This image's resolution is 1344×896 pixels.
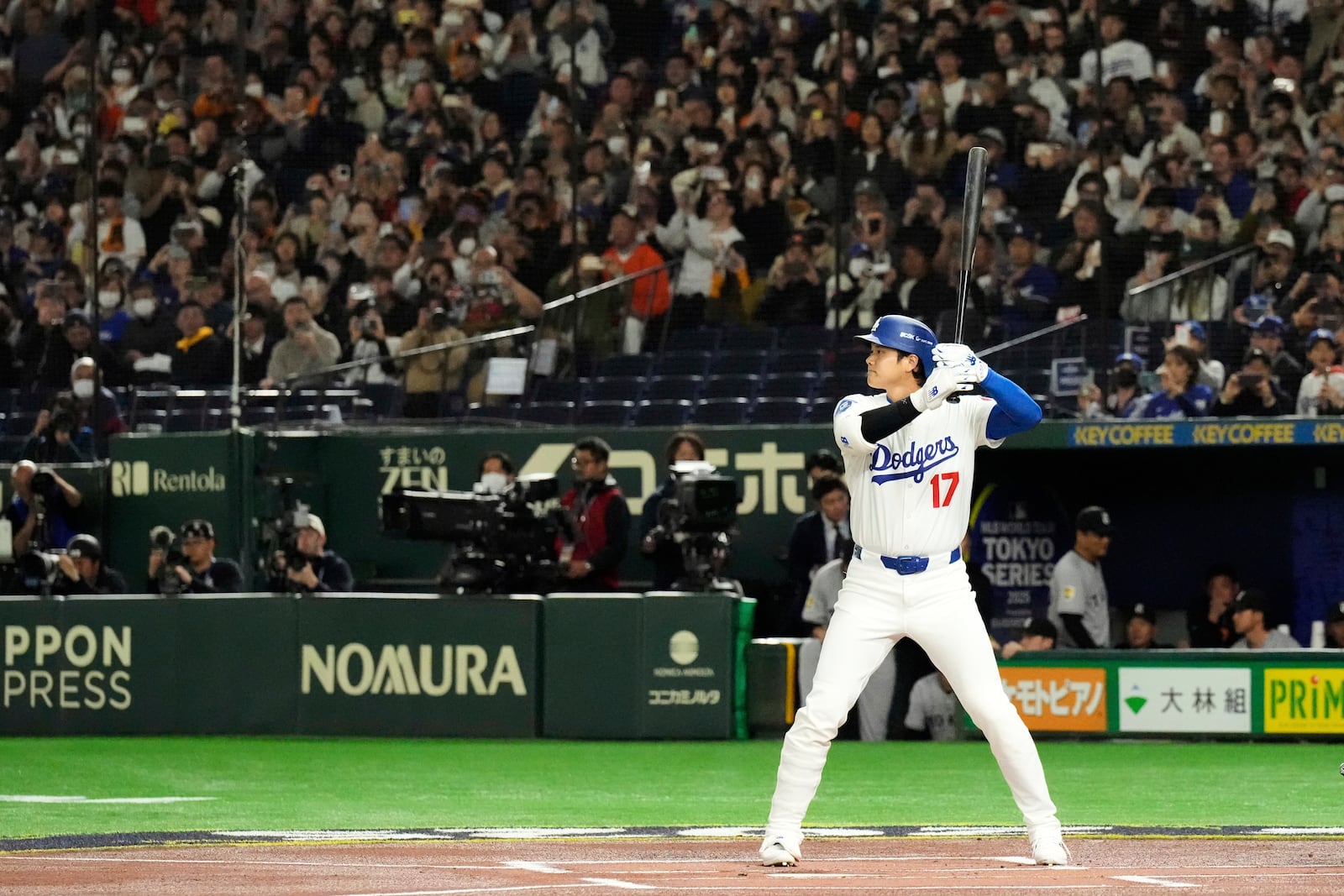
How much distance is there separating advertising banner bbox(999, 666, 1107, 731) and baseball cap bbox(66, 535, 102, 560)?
595cm

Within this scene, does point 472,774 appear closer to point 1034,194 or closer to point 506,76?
point 1034,194

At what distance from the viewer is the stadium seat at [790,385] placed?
15.0 metres

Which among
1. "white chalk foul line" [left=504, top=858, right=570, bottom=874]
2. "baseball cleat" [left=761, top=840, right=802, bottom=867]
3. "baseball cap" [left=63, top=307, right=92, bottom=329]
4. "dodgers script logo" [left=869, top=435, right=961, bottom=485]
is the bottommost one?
"white chalk foul line" [left=504, top=858, right=570, bottom=874]

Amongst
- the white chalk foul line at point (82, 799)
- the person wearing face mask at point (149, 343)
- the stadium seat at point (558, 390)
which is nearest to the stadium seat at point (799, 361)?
the stadium seat at point (558, 390)

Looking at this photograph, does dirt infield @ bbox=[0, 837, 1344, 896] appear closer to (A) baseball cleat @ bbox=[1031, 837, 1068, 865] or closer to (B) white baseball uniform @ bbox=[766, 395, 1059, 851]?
(A) baseball cleat @ bbox=[1031, 837, 1068, 865]

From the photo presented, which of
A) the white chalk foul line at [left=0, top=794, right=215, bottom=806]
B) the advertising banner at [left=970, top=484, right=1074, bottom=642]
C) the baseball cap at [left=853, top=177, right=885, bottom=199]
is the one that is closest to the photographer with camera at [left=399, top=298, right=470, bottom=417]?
the baseball cap at [left=853, top=177, right=885, bottom=199]

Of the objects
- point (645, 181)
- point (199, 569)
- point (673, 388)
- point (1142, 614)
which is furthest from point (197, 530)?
point (1142, 614)

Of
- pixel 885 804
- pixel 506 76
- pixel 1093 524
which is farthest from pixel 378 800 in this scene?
pixel 506 76

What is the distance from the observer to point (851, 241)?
14875mm

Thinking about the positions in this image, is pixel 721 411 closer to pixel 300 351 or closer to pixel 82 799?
pixel 300 351

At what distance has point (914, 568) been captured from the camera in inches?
268

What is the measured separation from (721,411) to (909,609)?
8.58 metres

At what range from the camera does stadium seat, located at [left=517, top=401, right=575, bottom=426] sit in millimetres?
15258

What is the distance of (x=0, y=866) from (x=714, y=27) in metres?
11.5
